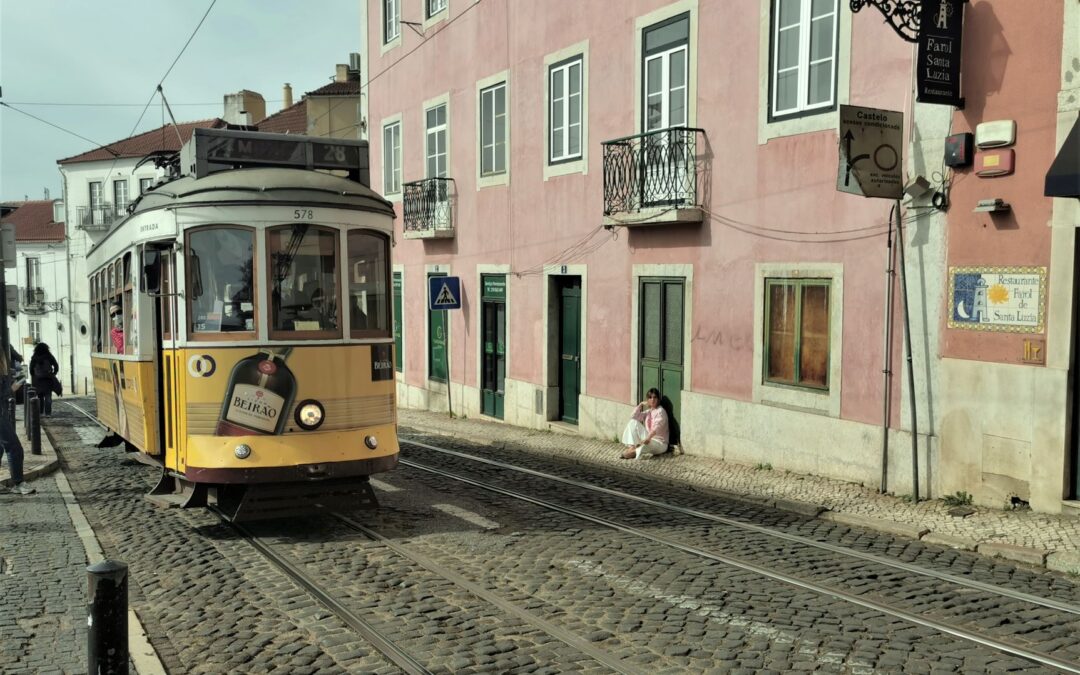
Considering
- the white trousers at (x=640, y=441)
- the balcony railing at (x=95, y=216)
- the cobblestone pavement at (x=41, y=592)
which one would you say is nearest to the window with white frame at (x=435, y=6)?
the white trousers at (x=640, y=441)

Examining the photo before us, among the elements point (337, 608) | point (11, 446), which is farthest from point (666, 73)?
point (337, 608)

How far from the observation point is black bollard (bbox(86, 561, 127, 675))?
4.30m

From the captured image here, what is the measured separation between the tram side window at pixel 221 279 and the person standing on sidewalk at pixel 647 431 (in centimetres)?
653

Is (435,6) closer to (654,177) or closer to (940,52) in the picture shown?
(654,177)

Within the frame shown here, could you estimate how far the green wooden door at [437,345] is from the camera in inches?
835

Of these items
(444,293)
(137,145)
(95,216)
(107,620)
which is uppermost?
(137,145)

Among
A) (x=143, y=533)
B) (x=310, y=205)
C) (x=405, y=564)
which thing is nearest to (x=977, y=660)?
(x=405, y=564)

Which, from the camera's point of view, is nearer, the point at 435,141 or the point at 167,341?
the point at 167,341

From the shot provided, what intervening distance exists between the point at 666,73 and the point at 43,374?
14675 millimetres

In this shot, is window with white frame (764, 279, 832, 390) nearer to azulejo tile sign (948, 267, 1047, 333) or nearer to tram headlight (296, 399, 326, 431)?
azulejo tile sign (948, 267, 1047, 333)

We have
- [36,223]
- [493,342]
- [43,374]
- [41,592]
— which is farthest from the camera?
[36,223]

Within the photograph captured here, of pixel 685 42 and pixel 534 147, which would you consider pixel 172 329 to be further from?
pixel 534 147

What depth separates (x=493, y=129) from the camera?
19.0 m

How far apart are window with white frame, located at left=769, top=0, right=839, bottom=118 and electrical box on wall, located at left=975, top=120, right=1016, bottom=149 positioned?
2.10m
